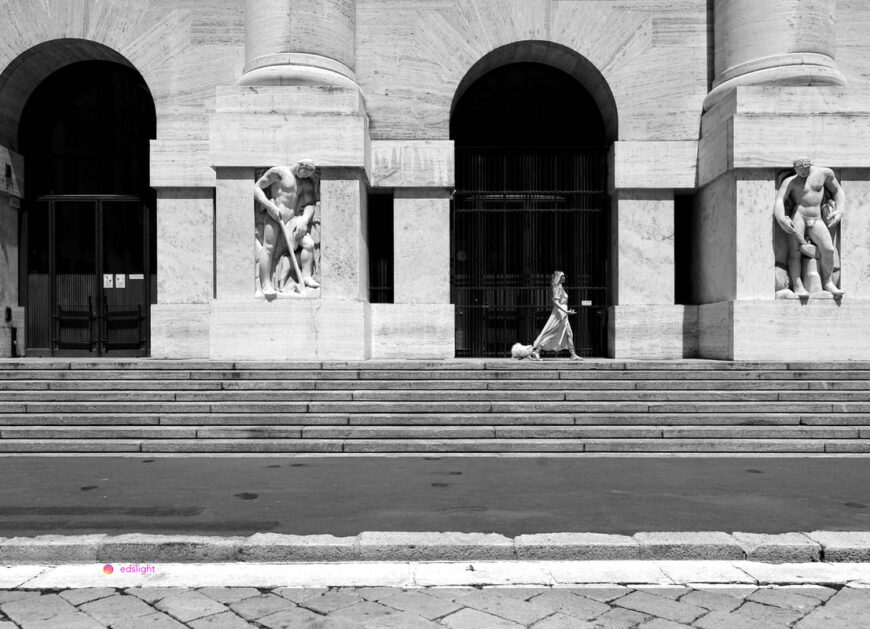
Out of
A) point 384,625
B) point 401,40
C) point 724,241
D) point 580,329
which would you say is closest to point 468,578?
point 384,625

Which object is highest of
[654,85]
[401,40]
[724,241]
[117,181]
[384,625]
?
[401,40]

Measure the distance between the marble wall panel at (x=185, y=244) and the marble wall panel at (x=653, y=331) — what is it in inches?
327

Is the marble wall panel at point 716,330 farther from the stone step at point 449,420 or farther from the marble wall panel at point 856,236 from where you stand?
the stone step at point 449,420

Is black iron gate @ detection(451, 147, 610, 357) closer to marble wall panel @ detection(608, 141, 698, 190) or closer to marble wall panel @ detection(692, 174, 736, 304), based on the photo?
marble wall panel @ detection(608, 141, 698, 190)

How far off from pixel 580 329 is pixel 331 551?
11688mm

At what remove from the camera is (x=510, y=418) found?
393 inches

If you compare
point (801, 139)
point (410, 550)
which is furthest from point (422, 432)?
point (801, 139)

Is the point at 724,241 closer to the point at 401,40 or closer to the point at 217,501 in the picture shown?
the point at 401,40

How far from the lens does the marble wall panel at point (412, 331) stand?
14.6m

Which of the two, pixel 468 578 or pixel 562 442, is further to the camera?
pixel 562 442

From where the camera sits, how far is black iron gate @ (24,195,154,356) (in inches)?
637

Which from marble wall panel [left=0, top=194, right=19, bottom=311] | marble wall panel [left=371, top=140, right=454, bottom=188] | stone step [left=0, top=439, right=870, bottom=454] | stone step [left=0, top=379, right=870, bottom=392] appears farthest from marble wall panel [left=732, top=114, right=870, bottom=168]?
marble wall panel [left=0, top=194, right=19, bottom=311]

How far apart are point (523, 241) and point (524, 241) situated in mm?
22

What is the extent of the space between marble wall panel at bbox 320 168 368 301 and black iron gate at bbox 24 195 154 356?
16.7 ft
